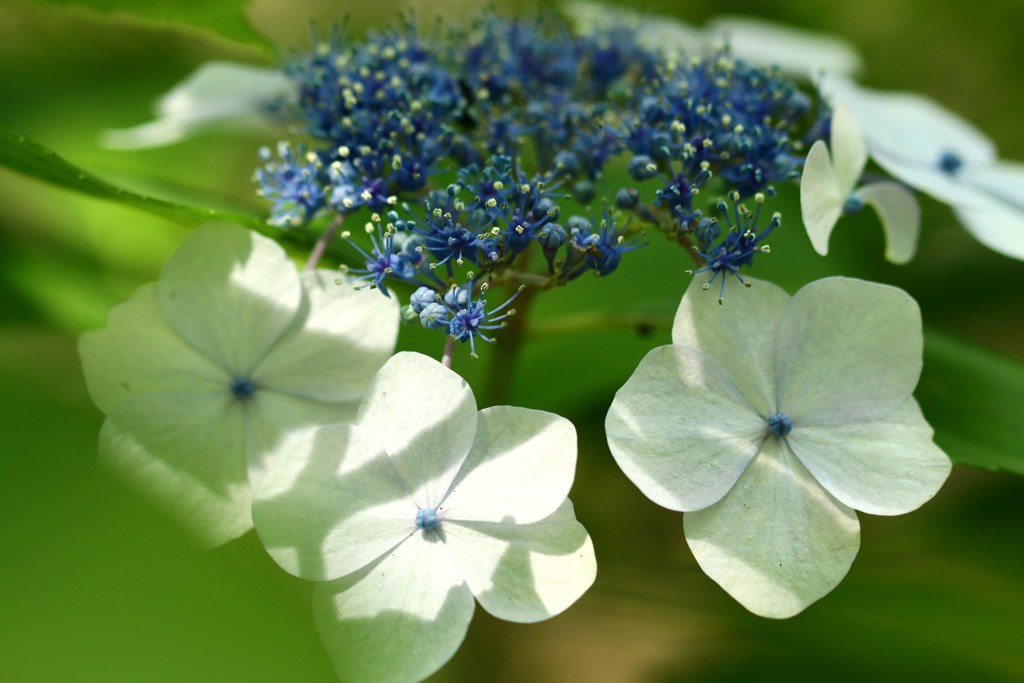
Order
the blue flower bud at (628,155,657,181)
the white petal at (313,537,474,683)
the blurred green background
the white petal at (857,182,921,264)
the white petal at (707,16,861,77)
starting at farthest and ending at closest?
→ 1. the white petal at (707,16,861,77)
2. the white petal at (857,182,921,264)
3. the blue flower bud at (628,155,657,181)
4. the white petal at (313,537,474,683)
5. the blurred green background

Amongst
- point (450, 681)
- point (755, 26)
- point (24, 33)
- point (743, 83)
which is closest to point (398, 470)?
point (743, 83)

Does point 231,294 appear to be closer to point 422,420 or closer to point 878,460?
point 422,420

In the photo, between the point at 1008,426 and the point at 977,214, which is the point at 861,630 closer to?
the point at 1008,426

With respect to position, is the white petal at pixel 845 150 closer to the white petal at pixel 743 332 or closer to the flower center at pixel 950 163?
the white petal at pixel 743 332

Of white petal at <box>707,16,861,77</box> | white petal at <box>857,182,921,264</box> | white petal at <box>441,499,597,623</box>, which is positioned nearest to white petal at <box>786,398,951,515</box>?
white petal at <box>441,499,597,623</box>

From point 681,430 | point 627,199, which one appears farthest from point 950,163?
point 681,430

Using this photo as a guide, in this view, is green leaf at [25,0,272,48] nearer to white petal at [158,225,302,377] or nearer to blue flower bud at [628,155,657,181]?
white petal at [158,225,302,377]
